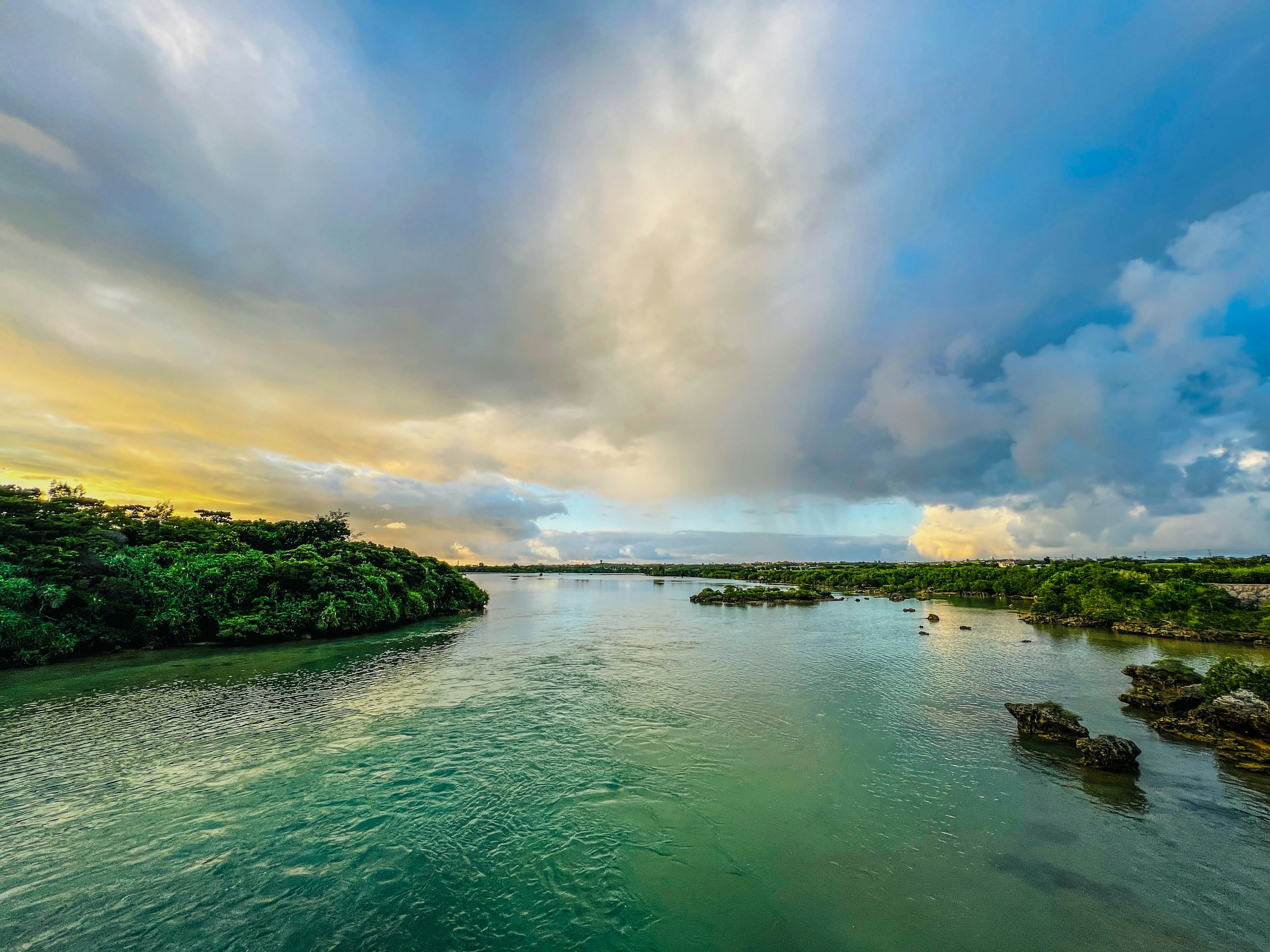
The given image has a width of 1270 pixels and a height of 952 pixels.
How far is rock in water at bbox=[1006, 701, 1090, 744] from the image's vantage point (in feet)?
76.7

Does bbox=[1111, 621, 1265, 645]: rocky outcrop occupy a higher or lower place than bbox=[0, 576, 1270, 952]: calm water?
higher

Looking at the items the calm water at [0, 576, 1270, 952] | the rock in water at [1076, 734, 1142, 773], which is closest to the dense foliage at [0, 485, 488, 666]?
the calm water at [0, 576, 1270, 952]

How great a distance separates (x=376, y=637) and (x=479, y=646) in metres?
12.9

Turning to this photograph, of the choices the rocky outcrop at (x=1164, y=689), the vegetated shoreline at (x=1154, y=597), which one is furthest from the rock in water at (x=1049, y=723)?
the vegetated shoreline at (x=1154, y=597)

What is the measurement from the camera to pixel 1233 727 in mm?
23047

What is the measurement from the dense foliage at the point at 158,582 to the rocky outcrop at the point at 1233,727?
66.3 metres

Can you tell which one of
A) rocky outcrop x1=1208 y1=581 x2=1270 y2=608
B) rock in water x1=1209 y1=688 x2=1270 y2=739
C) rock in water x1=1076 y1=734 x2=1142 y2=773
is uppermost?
rocky outcrop x1=1208 y1=581 x2=1270 y2=608

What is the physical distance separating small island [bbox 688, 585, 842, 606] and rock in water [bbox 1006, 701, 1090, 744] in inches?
3206

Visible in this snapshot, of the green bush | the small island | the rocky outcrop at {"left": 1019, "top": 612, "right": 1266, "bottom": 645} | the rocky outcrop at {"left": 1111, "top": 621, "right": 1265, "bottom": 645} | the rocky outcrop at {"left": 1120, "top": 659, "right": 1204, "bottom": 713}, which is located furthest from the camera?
the small island

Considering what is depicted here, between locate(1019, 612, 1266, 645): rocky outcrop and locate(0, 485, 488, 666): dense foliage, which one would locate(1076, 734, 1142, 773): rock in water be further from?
locate(0, 485, 488, 666): dense foliage

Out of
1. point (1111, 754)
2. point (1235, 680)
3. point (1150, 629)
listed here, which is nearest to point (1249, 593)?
point (1150, 629)

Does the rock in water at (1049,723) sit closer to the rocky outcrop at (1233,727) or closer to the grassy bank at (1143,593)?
the rocky outcrop at (1233,727)

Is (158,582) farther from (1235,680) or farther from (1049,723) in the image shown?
(1235,680)

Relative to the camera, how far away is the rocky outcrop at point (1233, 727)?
2097 centimetres
